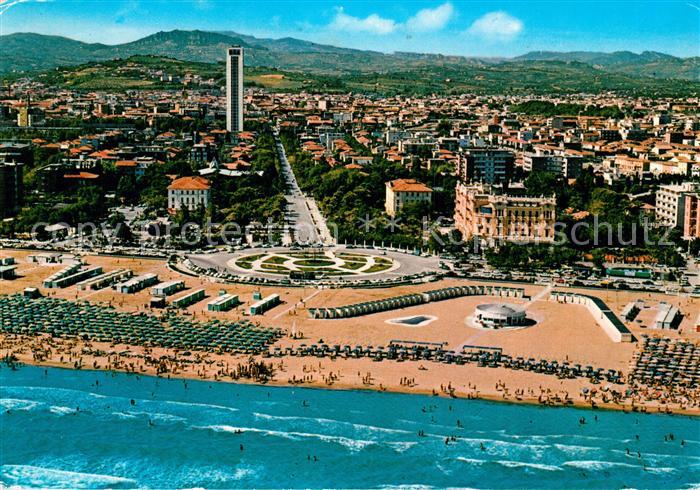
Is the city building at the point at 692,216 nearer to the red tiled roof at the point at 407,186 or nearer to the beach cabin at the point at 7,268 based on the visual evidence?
the red tiled roof at the point at 407,186

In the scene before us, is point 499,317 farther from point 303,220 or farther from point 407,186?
point 407,186

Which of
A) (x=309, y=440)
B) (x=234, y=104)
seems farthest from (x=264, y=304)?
(x=234, y=104)

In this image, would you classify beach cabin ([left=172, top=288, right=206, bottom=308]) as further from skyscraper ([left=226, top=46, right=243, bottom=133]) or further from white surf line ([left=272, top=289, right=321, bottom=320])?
skyscraper ([left=226, top=46, right=243, bottom=133])

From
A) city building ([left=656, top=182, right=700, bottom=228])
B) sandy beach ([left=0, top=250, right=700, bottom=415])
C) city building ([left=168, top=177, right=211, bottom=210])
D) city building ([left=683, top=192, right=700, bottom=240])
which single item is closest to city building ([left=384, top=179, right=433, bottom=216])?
city building ([left=168, top=177, right=211, bottom=210])

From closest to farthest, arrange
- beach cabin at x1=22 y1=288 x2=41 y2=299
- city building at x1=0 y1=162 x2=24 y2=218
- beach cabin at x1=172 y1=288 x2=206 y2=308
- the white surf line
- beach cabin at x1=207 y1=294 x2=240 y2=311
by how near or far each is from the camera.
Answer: the white surf line
beach cabin at x1=207 y1=294 x2=240 y2=311
beach cabin at x1=172 y1=288 x2=206 y2=308
beach cabin at x1=22 y1=288 x2=41 y2=299
city building at x1=0 y1=162 x2=24 y2=218

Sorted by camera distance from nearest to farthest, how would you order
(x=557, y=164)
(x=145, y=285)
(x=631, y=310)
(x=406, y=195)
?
1. (x=631, y=310)
2. (x=145, y=285)
3. (x=406, y=195)
4. (x=557, y=164)

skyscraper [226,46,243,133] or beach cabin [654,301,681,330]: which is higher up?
skyscraper [226,46,243,133]
